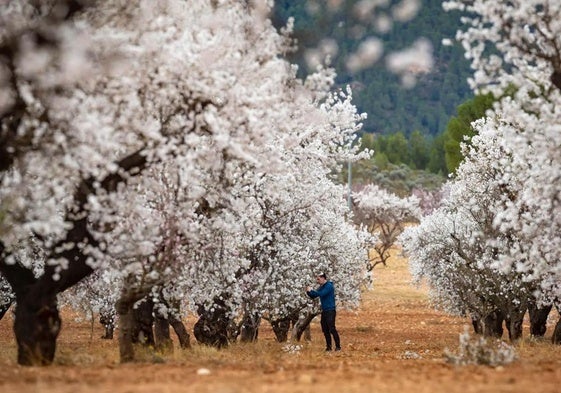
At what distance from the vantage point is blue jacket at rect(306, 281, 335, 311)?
81.9 feet

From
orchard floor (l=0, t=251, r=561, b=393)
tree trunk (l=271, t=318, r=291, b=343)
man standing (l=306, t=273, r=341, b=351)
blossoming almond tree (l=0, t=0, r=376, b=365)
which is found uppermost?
blossoming almond tree (l=0, t=0, r=376, b=365)

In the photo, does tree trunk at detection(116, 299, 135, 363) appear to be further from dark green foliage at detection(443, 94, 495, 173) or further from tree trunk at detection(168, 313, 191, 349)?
dark green foliage at detection(443, 94, 495, 173)

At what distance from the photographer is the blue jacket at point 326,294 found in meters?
25.0

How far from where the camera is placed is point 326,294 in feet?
82.2

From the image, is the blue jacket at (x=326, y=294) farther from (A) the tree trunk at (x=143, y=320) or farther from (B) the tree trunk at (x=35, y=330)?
(B) the tree trunk at (x=35, y=330)

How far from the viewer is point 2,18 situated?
42.4 ft

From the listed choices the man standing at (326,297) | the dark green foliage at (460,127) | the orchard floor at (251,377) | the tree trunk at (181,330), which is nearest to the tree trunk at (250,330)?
the man standing at (326,297)

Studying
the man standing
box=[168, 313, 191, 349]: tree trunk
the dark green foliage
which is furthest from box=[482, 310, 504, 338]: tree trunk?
the dark green foliage

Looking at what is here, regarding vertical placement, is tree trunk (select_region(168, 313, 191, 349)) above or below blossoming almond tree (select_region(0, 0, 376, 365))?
below

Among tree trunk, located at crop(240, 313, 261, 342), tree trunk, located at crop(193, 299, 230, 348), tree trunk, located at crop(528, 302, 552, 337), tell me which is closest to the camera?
tree trunk, located at crop(193, 299, 230, 348)

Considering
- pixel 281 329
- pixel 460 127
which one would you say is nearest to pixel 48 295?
pixel 281 329

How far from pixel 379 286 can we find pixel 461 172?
39818 mm

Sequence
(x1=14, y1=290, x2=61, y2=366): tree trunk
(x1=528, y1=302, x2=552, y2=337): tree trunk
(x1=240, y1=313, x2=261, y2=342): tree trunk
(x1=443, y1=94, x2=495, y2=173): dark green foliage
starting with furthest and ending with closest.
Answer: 1. (x1=443, y1=94, x2=495, y2=173): dark green foliage
2. (x1=528, y1=302, x2=552, y2=337): tree trunk
3. (x1=240, y1=313, x2=261, y2=342): tree trunk
4. (x1=14, y1=290, x2=61, y2=366): tree trunk

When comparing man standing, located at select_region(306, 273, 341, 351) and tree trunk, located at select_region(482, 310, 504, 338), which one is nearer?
man standing, located at select_region(306, 273, 341, 351)
